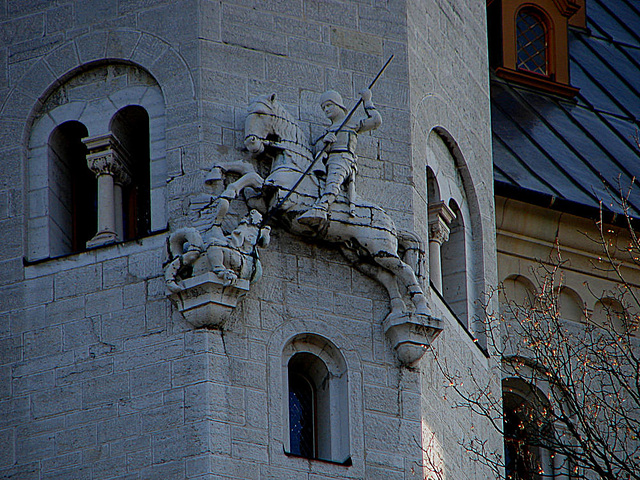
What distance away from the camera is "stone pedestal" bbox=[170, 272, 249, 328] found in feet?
59.7

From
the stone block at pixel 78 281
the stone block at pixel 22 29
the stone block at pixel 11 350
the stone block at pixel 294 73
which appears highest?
the stone block at pixel 22 29

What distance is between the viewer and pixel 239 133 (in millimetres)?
19297

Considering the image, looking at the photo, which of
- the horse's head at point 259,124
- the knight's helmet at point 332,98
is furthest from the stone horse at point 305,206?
the knight's helmet at point 332,98

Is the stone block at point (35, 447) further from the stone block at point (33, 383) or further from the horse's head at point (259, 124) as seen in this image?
the horse's head at point (259, 124)

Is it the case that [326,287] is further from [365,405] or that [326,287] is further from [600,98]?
[600,98]

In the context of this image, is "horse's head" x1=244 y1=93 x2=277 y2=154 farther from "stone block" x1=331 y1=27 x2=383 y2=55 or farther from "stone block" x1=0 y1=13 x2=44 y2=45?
"stone block" x1=0 y1=13 x2=44 y2=45

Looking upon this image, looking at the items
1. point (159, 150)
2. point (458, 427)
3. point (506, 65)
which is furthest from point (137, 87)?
point (506, 65)

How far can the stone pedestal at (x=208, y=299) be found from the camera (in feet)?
59.7

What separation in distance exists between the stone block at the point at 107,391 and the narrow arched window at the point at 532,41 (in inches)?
455

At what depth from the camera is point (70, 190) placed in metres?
20.1

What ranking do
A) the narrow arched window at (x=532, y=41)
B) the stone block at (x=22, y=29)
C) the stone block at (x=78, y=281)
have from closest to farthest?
the stone block at (x=78, y=281)
the stone block at (x=22, y=29)
the narrow arched window at (x=532, y=41)

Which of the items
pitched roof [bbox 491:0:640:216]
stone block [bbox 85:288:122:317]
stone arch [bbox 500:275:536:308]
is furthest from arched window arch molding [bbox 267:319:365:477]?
pitched roof [bbox 491:0:640:216]

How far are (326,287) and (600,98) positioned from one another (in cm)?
1075

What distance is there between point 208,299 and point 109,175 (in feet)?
6.92
